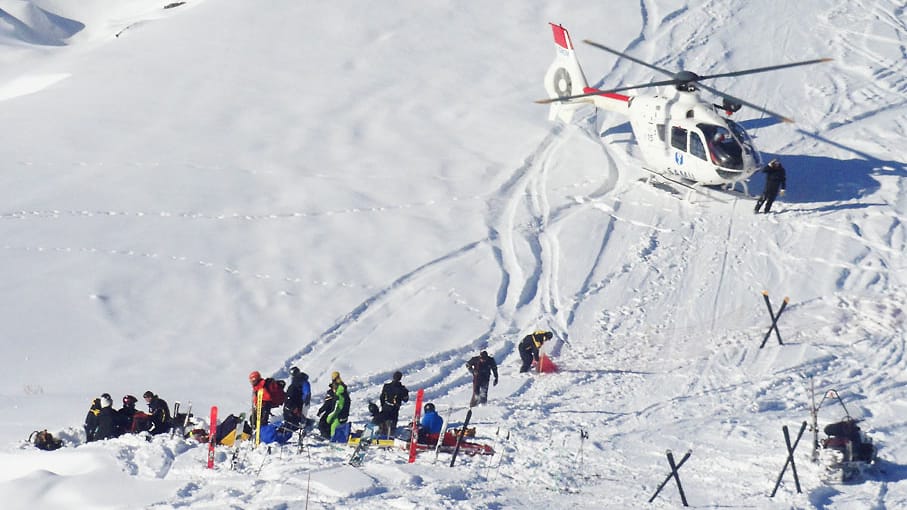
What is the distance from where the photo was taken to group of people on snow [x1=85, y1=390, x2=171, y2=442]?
15133 millimetres

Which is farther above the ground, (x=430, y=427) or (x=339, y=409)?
(x=339, y=409)

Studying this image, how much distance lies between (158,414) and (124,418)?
428 millimetres

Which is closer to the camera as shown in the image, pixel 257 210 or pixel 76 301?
pixel 76 301

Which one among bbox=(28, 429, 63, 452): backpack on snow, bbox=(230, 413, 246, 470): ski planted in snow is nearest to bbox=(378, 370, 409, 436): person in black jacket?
bbox=(230, 413, 246, 470): ski planted in snow

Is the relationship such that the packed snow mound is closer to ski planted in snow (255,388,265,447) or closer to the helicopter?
the helicopter

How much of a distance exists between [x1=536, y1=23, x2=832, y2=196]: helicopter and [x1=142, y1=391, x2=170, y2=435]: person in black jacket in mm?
8605

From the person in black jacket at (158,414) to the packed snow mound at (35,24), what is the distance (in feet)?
82.4

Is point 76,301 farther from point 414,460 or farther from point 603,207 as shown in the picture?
point 603,207

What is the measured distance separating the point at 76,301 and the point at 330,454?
7556mm

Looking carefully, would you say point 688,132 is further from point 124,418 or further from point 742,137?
point 124,418

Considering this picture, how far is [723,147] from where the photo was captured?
70.6 feet

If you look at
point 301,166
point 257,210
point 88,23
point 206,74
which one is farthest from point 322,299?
point 88,23

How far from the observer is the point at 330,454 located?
1414cm

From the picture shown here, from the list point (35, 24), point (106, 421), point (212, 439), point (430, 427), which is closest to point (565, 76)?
point (430, 427)
